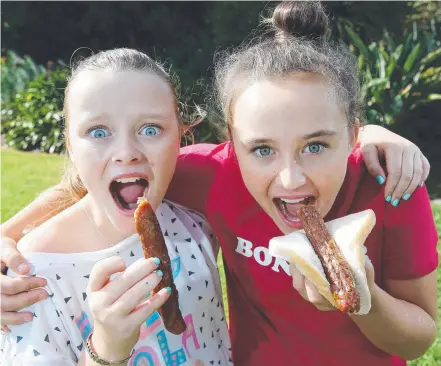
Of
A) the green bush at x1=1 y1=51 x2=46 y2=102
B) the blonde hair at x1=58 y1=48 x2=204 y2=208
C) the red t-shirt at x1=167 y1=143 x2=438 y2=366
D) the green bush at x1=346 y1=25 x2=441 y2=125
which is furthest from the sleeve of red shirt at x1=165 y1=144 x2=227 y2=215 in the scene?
the green bush at x1=1 y1=51 x2=46 y2=102

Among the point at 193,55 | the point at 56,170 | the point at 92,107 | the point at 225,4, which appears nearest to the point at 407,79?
the point at 225,4

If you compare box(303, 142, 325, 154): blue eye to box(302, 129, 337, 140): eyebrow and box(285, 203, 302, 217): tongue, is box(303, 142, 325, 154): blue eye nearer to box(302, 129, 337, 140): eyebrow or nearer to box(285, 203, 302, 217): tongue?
box(302, 129, 337, 140): eyebrow

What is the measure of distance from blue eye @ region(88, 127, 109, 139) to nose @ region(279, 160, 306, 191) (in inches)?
26.4

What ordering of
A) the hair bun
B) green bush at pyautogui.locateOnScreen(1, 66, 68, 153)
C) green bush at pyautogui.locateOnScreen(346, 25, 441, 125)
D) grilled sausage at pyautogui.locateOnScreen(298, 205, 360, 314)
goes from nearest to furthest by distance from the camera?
grilled sausage at pyautogui.locateOnScreen(298, 205, 360, 314) < the hair bun < green bush at pyautogui.locateOnScreen(346, 25, 441, 125) < green bush at pyautogui.locateOnScreen(1, 66, 68, 153)

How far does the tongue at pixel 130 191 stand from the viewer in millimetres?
2281

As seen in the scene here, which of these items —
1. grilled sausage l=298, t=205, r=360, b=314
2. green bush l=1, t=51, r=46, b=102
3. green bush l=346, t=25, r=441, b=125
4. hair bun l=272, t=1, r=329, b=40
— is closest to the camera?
grilled sausage l=298, t=205, r=360, b=314

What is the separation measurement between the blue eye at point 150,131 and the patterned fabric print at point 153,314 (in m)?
0.41

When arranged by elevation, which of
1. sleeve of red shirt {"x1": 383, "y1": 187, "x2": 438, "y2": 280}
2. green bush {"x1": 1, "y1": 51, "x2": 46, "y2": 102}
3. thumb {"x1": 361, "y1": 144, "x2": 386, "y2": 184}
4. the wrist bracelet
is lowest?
the wrist bracelet

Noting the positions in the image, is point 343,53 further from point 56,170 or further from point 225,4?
point 225,4

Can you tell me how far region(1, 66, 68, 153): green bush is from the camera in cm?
1254

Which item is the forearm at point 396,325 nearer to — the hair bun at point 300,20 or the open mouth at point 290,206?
the open mouth at point 290,206

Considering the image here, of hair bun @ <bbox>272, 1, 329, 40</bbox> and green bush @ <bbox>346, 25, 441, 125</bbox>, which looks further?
green bush @ <bbox>346, 25, 441, 125</bbox>

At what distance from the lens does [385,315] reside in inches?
84.0

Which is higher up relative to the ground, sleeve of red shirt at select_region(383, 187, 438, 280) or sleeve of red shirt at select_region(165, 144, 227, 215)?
sleeve of red shirt at select_region(165, 144, 227, 215)
